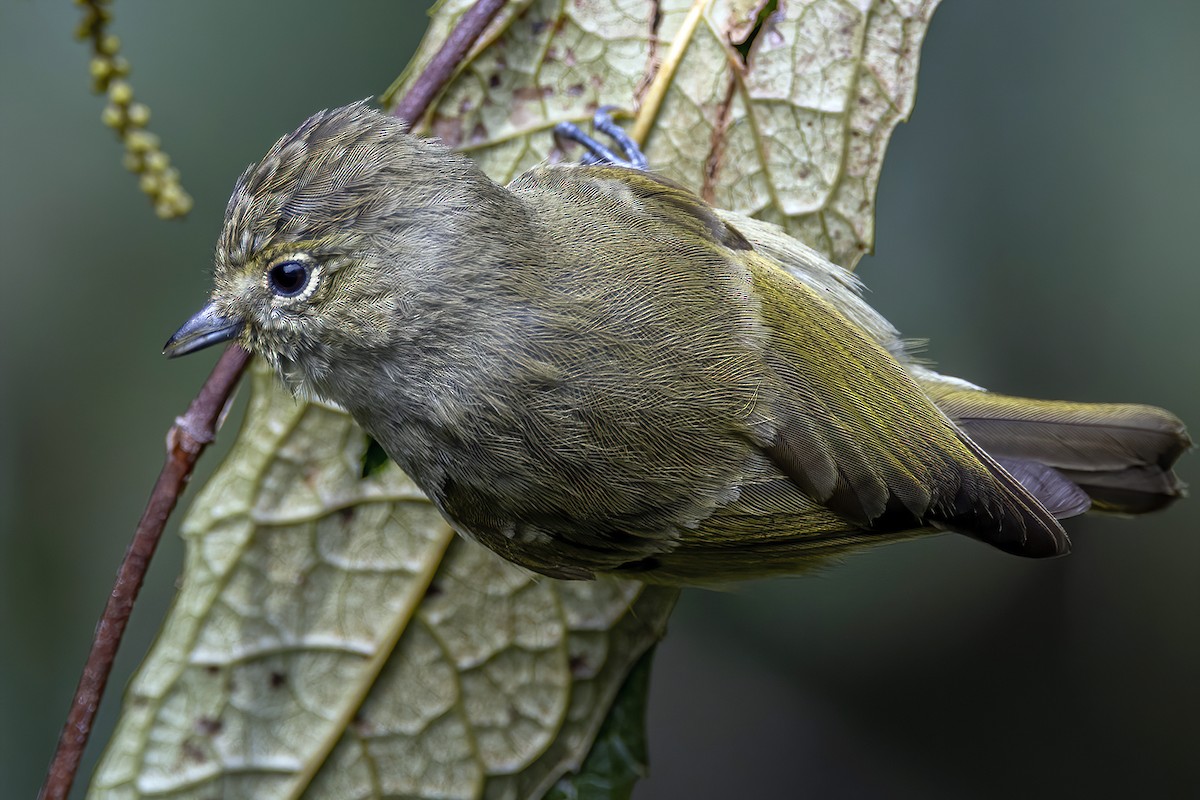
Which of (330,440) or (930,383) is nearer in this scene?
(330,440)

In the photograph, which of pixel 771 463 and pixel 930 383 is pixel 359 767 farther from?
pixel 930 383

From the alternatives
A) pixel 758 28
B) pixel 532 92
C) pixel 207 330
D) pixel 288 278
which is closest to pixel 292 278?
pixel 288 278

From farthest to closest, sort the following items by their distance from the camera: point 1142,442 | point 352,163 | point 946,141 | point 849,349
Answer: point 946,141 → point 1142,442 → point 849,349 → point 352,163

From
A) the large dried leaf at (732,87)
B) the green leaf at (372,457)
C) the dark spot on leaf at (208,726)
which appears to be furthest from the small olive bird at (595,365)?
the dark spot on leaf at (208,726)

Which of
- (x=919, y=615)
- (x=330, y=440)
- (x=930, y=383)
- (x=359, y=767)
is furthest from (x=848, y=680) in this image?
(x=330, y=440)

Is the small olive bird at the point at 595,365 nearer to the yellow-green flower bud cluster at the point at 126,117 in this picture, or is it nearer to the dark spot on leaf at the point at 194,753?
the yellow-green flower bud cluster at the point at 126,117

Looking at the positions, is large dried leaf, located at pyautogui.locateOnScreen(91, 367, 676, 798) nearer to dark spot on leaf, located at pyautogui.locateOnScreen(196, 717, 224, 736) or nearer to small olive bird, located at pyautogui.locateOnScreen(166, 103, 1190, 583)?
dark spot on leaf, located at pyautogui.locateOnScreen(196, 717, 224, 736)

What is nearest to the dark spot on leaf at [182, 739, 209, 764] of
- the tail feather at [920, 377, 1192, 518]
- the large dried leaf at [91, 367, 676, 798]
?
the large dried leaf at [91, 367, 676, 798]
